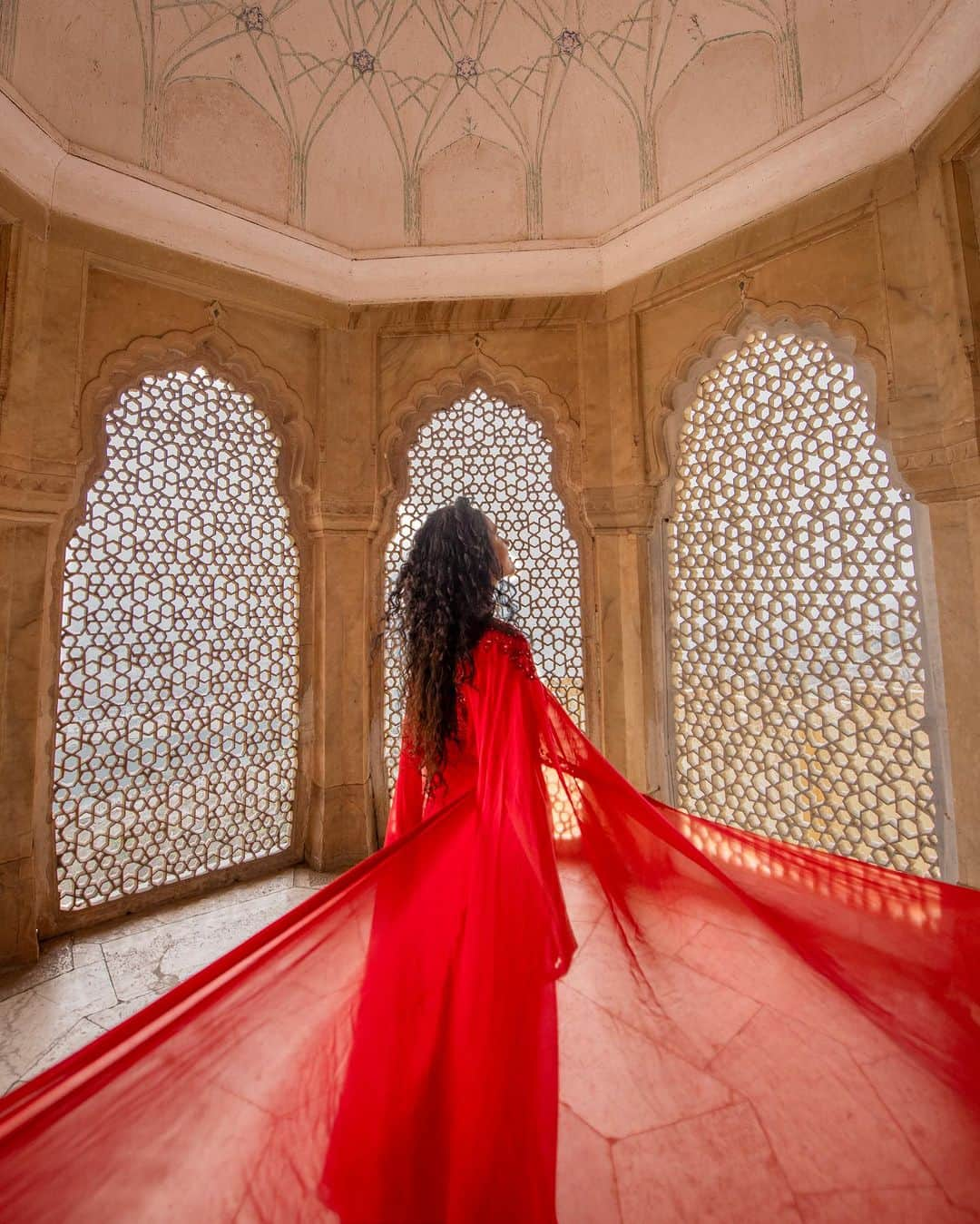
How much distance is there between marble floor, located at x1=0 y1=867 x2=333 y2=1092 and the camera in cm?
239

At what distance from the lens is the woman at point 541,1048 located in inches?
37.1

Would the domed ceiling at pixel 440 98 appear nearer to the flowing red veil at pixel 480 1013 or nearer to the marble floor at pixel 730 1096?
the flowing red veil at pixel 480 1013

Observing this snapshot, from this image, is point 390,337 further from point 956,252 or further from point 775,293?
point 956,252

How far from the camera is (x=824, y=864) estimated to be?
66.7 inches

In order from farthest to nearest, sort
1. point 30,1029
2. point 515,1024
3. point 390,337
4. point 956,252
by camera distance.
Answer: point 390,337, point 956,252, point 30,1029, point 515,1024

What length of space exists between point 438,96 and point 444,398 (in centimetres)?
175

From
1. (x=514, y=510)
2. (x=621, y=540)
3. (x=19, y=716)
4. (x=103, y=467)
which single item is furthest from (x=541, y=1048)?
(x=103, y=467)

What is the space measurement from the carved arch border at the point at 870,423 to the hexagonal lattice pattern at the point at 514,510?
62 cm

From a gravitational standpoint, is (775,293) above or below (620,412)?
above

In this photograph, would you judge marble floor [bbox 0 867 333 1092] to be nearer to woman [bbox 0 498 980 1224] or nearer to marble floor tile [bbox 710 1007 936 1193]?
woman [bbox 0 498 980 1224]

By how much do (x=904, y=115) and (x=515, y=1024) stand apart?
3.94 m

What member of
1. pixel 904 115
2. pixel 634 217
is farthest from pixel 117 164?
pixel 904 115

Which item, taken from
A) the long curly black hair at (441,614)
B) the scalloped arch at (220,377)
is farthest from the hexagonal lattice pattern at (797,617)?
the scalloped arch at (220,377)

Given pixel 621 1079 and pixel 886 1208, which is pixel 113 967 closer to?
pixel 621 1079
